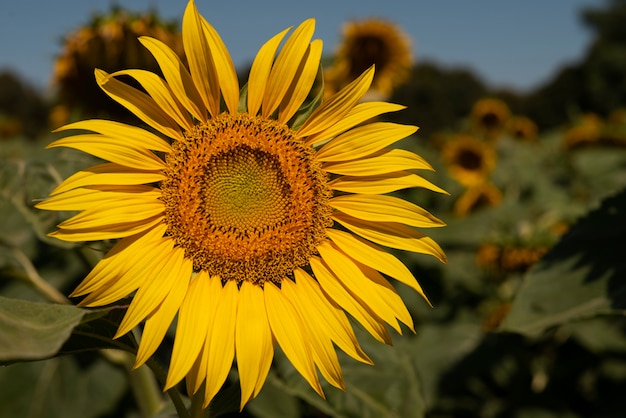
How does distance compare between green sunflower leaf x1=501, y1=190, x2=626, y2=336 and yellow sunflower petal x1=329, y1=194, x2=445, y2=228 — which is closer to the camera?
yellow sunflower petal x1=329, y1=194, x2=445, y2=228

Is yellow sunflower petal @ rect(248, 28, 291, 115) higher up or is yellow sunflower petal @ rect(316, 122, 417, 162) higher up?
yellow sunflower petal @ rect(248, 28, 291, 115)

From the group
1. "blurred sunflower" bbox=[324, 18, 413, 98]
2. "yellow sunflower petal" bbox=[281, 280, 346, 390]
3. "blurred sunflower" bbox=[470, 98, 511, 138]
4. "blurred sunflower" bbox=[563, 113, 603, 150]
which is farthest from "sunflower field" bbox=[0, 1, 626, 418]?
"blurred sunflower" bbox=[470, 98, 511, 138]

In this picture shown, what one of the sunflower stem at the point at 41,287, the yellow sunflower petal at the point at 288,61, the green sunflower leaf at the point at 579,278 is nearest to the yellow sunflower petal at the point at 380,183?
the yellow sunflower petal at the point at 288,61

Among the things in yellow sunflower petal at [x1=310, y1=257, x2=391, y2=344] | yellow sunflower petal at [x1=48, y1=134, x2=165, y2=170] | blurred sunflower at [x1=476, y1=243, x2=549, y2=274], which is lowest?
blurred sunflower at [x1=476, y1=243, x2=549, y2=274]

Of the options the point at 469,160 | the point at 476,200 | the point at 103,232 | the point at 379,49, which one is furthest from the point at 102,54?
the point at 469,160

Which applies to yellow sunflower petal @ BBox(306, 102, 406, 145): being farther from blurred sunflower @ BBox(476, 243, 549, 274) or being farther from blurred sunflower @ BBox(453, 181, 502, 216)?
blurred sunflower @ BBox(453, 181, 502, 216)

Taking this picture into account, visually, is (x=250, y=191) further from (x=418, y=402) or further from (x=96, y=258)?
(x=418, y=402)

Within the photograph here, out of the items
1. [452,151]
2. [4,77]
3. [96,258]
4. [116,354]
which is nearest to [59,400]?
[116,354]
